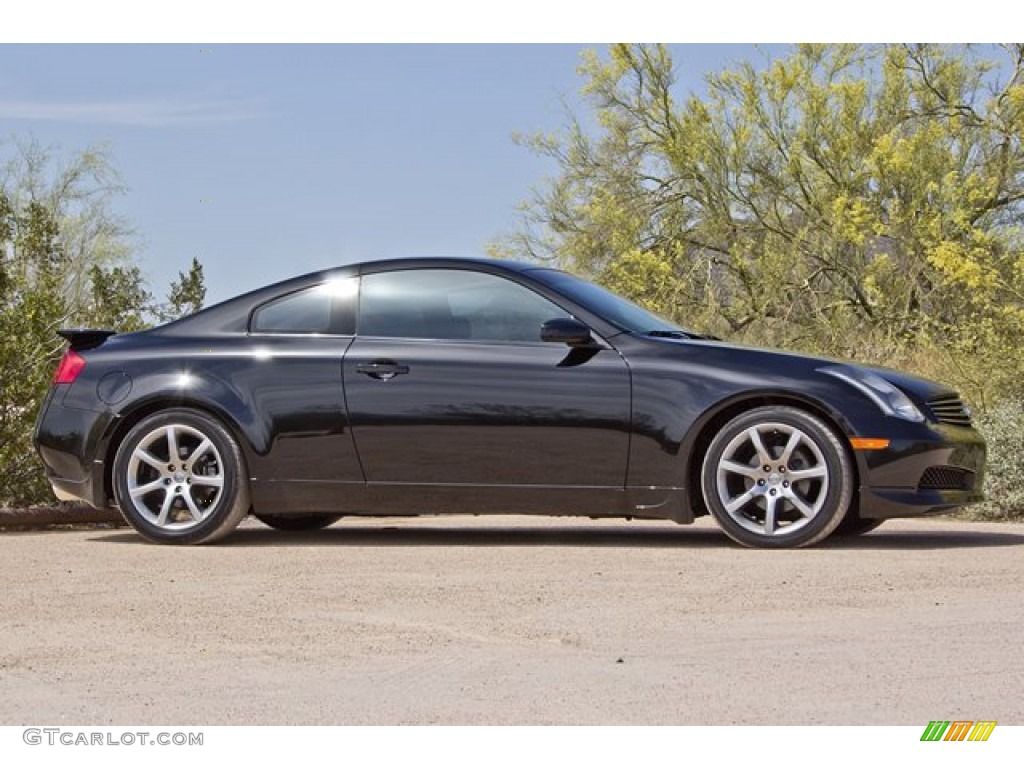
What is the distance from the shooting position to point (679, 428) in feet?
29.9

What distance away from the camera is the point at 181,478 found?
9.77 meters

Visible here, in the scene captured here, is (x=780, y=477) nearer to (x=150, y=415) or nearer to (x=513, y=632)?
(x=513, y=632)

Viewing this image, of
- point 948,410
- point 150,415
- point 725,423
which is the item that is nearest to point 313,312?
point 150,415

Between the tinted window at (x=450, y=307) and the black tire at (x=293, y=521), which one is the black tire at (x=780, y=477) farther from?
the black tire at (x=293, y=521)

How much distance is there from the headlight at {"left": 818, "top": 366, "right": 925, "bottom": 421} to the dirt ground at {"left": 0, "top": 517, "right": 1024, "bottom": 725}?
2.35 feet

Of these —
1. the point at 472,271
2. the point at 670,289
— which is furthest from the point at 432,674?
the point at 670,289

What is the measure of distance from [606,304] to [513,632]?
138 inches

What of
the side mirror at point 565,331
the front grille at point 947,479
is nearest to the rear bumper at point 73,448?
the side mirror at point 565,331

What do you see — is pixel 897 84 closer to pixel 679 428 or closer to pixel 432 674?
pixel 679 428

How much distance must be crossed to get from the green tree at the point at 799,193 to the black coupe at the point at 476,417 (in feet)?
48.7

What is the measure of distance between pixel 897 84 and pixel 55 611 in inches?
918

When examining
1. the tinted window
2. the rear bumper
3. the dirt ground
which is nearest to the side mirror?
the tinted window

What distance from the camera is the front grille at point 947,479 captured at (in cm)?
912
